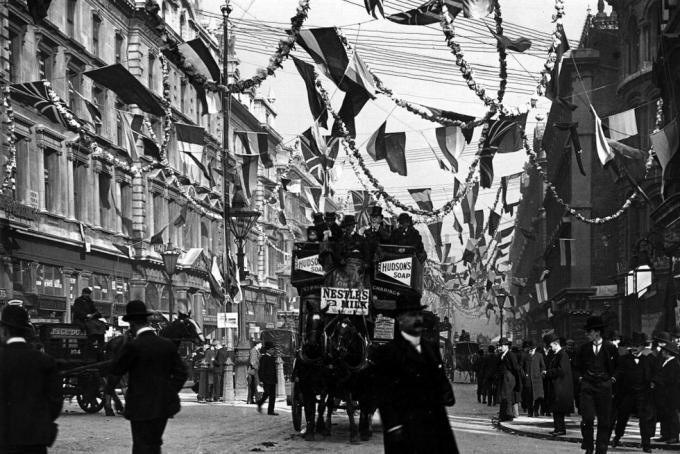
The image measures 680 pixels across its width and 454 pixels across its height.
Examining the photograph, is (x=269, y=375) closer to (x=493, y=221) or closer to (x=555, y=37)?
(x=555, y=37)

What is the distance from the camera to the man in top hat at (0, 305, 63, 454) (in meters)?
7.95

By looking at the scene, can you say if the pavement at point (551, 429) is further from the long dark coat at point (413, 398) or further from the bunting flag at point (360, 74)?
the long dark coat at point (413, 398)

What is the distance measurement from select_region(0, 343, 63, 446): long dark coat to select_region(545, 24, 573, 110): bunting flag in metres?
14.0

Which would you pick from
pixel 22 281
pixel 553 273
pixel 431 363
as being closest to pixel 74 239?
pixel 22 281

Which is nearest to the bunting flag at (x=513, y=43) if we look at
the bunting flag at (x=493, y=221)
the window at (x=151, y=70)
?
the bunting flag at (x=493, y=221)

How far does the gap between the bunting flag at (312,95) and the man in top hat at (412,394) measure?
1039cm

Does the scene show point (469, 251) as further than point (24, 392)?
Yes

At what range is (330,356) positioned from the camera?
16.0m

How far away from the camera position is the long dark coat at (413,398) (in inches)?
348

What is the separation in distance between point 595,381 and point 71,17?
3271 centimetres

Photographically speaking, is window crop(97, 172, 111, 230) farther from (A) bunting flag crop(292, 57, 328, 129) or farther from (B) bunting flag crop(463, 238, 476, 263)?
(A) bunting flag crop(292, 57, 328, 129)

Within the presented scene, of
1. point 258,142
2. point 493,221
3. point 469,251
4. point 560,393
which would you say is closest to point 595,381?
point 560,393

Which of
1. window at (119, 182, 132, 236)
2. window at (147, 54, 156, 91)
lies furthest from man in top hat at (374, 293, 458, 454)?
window at (147, 54, 156, 91)

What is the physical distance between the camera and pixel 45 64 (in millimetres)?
38969
